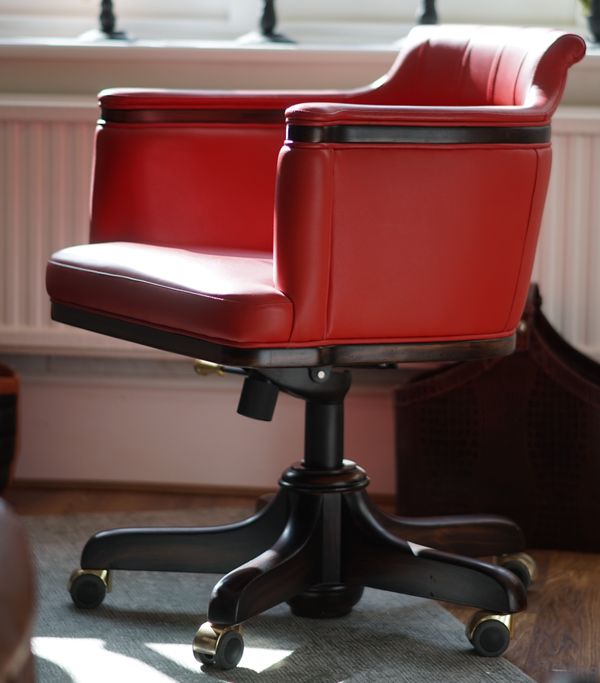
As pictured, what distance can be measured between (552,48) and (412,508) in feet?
3.00

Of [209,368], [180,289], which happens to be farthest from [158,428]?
[180,289]

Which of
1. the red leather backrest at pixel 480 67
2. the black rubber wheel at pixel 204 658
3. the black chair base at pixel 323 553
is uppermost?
the red leather backrest at pixel 480 67

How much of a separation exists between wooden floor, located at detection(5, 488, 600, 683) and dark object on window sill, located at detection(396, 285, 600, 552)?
9cm

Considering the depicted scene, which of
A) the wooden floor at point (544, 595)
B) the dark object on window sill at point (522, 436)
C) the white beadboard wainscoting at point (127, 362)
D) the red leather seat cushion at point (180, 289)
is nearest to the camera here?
the red leather seat cushion at point (180, 289)

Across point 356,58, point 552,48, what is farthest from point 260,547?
point 356,58

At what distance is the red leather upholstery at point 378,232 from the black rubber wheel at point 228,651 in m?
0.39

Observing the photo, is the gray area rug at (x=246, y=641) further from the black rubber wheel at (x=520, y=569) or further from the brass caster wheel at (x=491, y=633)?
the black rubber wheel at (x=520, y=569)

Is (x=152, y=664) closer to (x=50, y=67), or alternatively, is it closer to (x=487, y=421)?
(x=487, y=421)

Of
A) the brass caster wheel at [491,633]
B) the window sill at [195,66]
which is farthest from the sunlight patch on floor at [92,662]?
the window sill at [195,66]

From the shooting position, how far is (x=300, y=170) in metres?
1.52

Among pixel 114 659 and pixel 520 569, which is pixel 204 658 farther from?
pixel 520 569

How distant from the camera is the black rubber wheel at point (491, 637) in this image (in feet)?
5.54

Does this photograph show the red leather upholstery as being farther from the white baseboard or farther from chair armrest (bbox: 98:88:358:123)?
the white baseboard

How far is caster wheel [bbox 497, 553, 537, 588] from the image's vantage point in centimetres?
198
